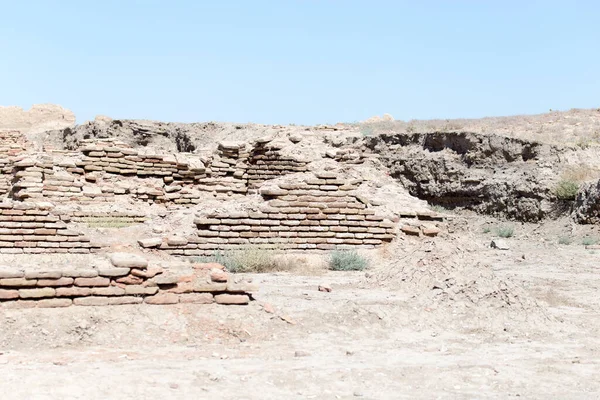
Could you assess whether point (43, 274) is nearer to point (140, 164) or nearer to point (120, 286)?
point (120, 286)

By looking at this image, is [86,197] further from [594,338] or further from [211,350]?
[594,338]

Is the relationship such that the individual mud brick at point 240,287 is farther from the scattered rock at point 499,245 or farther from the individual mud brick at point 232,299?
the scattered rock at point 499,245

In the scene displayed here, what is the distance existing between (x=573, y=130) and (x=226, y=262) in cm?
1845

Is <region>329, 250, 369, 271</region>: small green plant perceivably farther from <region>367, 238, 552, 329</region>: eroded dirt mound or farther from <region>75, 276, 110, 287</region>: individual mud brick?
<region>75, 276, 110, 287</region>: individual mud brick

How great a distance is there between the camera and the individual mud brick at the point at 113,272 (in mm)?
6168

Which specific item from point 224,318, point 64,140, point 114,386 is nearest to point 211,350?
point 224,318

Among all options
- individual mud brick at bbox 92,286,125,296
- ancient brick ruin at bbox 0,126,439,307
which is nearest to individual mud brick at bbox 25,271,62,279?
individual mud brick at bbox 92,286,125,296

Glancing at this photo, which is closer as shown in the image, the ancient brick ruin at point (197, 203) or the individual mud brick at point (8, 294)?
the individual mud brick at point (8, 294)

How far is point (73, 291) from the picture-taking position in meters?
6.05

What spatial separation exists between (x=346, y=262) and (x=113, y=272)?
192 inches

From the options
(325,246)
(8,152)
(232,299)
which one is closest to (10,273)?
(232,299)

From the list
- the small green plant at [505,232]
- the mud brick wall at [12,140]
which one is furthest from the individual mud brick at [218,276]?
the mud brick wall at [12,140]

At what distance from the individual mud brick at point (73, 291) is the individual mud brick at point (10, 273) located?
0.33m

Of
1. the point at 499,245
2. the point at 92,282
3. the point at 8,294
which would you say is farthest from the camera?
the point at 499,245
